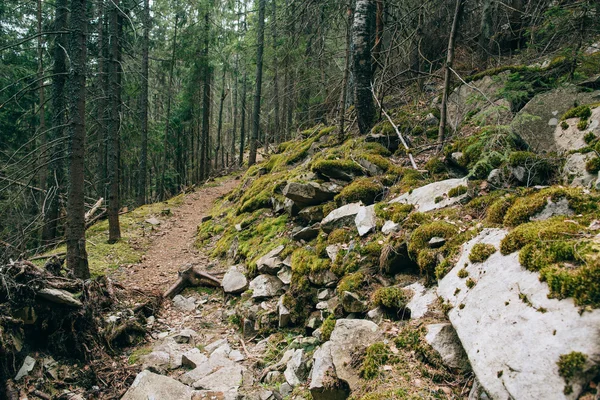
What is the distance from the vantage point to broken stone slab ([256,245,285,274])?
591cm

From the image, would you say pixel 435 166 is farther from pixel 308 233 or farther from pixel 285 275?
pixel 285 275

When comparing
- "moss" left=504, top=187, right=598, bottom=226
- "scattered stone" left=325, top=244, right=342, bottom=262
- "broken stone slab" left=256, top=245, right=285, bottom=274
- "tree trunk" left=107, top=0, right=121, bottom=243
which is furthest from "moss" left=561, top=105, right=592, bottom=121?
"tree trunk" left=107, top=0, right=121, bottom=243

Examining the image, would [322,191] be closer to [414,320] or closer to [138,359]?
[414,320]

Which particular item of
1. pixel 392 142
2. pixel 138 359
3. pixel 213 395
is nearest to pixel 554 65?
pixel 392 142

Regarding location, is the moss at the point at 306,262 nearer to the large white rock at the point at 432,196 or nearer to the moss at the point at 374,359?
the large white rock at the point at 432,196

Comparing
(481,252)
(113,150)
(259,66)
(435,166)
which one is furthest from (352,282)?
(259,66)

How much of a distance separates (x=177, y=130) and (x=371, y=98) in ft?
70.1

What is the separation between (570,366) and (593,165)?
99.9 inches

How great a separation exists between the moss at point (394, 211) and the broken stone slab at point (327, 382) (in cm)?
196

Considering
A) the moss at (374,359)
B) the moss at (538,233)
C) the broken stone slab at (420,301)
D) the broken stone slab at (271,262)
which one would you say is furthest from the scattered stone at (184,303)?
the moss at (538,233)

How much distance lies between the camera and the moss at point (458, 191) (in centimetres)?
425

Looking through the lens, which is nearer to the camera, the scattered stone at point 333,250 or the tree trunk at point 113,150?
the scattered stone at point 333,250

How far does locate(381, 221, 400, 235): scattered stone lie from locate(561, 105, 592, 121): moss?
2.49 m

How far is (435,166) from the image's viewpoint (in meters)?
5.52
